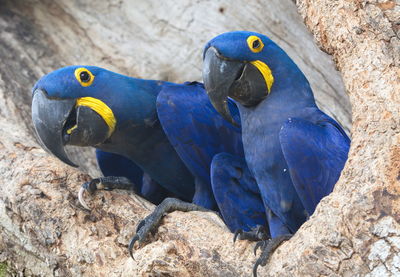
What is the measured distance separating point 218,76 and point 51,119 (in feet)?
2.97

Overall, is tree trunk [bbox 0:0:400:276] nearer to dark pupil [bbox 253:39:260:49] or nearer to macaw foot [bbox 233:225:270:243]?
macaw foot [bbox 233:225:270:243]

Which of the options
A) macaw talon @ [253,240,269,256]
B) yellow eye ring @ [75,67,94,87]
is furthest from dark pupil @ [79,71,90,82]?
macaw talon @ [253,240,269,256]

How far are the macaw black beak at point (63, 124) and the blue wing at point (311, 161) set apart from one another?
1086 millimetres

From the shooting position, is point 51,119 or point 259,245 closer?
point 259,245

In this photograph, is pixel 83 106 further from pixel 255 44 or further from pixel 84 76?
pixel 255 44

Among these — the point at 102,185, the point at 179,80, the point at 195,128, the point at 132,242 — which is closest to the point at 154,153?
the point at 195,128

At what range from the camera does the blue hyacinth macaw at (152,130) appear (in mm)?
3639

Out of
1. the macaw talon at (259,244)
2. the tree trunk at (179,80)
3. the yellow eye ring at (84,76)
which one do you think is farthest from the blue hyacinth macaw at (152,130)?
the macaw talon at (259,244)

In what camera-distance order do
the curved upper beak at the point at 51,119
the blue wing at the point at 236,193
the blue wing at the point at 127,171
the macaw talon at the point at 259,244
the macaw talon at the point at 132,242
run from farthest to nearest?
1. the blue wing at the point at 127,171
2. the blue wing at the point at 236,193
3. the curved upper beak at the point at 51,119
4. the macaw talon at the point at 132,242
5. the macaw talon at the point at 259,244

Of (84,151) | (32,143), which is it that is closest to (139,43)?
(84,151)

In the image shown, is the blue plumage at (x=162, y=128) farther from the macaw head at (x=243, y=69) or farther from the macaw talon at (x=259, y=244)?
the macaw talon at (x=259, y=244)

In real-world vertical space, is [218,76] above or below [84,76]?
above

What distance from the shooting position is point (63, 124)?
360 centimetres

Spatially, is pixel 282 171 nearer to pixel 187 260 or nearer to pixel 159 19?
pixel 187 260
